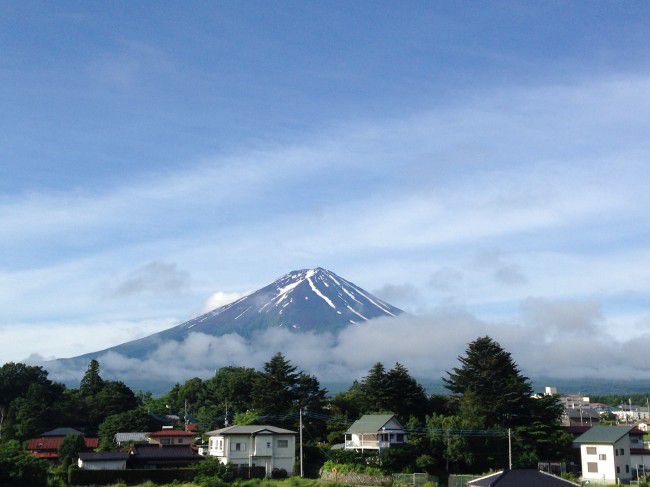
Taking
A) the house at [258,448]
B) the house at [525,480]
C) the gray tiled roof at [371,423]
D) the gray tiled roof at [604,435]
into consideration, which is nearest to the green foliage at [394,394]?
Result: the gray tiled roof at [371,423]

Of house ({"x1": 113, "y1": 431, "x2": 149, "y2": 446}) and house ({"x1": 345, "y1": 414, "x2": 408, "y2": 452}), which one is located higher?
house ({"x1": 345, "y1": 414, "x2": 408, "y2": 452})

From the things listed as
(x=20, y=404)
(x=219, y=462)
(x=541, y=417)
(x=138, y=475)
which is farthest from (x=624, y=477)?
(x=20, y=404)

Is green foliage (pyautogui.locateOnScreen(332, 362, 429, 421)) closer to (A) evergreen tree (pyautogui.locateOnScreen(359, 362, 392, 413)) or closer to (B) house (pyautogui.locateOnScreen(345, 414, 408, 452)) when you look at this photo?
(A) evergreen tree (pyautogui.locateOnScreen(359, 362, 392, 413))

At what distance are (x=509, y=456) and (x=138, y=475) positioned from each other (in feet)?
74.3

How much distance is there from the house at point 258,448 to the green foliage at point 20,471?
11.5 m

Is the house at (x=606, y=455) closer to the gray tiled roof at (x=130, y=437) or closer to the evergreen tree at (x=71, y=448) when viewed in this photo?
the gray tiled roof at (x=130, y=437)

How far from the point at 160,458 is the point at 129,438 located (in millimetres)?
11111

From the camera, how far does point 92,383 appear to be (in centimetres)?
7962

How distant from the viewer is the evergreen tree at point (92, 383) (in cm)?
7781

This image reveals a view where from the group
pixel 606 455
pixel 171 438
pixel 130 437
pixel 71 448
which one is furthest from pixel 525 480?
pixel 130 437

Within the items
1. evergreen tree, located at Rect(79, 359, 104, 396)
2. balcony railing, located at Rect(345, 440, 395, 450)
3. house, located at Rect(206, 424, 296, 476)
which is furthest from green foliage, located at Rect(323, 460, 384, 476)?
evergreen tree, located at Rect(79, 359, 104, 396)

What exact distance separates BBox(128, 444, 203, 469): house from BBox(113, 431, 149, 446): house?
775 cm

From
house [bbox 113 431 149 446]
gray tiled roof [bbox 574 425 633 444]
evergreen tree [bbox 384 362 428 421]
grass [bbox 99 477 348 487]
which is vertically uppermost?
evergreen tree [bbox 384 362 428 421]

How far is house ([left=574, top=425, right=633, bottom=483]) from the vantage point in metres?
45.0
